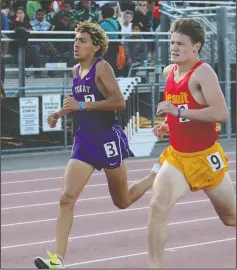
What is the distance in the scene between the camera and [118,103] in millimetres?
7945

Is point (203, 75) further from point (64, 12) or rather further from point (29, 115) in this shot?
point (64, 12)

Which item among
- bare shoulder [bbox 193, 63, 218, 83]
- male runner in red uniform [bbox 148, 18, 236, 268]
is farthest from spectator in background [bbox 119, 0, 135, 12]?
bare shoulder [bbox 193, 63, 218, 83]

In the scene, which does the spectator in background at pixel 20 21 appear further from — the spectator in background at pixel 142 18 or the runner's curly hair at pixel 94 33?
the runner's curly hair at pixel 94 33

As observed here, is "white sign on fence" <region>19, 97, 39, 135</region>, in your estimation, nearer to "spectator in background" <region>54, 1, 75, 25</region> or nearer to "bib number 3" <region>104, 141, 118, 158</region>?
"spectator in background" <region>54, 1, 75, 25</region>

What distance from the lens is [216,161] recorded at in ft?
23.2

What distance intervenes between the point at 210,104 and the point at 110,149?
1.61m

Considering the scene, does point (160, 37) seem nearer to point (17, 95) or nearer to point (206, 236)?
point (17, 95)

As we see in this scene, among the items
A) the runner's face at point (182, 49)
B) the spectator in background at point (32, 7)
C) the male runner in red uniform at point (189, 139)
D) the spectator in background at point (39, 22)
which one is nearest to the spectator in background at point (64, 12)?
the spectator in background at point (39, 22)

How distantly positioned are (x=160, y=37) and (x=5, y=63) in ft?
12.7

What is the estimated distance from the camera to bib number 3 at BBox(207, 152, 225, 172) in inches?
277

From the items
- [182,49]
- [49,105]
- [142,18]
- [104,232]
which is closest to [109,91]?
[182,49]

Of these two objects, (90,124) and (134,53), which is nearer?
(90,124)

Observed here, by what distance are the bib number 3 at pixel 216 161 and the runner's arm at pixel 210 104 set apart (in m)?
0.40

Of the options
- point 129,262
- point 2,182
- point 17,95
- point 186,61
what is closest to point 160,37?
point 17,95
